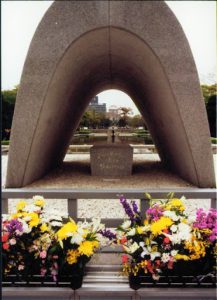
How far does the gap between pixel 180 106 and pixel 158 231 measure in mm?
4250

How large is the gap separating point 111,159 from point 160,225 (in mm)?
6453

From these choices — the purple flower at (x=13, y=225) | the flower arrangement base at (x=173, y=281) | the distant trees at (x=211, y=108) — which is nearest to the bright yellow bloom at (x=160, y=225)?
the flower arrangement base at (x=173, y=281)

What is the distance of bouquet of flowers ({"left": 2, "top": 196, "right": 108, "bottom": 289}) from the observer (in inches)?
108

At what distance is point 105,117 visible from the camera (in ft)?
143

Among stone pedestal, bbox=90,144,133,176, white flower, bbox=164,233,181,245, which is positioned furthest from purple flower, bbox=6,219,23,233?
stone pedestal, bbox=90,144,133,176

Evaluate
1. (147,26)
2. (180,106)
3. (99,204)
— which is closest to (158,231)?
(180,106)

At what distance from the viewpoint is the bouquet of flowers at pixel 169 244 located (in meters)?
2.67

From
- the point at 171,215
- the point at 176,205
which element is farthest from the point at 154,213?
the point at 176,205

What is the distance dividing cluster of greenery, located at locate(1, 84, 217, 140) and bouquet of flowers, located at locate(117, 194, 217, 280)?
27086mm

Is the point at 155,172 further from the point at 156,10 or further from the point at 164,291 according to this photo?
the point at 164,291

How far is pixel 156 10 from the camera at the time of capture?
6.18 meters

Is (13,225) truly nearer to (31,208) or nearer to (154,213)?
(31,208)

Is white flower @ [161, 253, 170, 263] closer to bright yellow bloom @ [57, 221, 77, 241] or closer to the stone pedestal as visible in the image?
bright yellow bloom @ [57, 221, 77, 241]

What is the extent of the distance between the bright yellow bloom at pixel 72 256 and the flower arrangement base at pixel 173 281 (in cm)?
50
